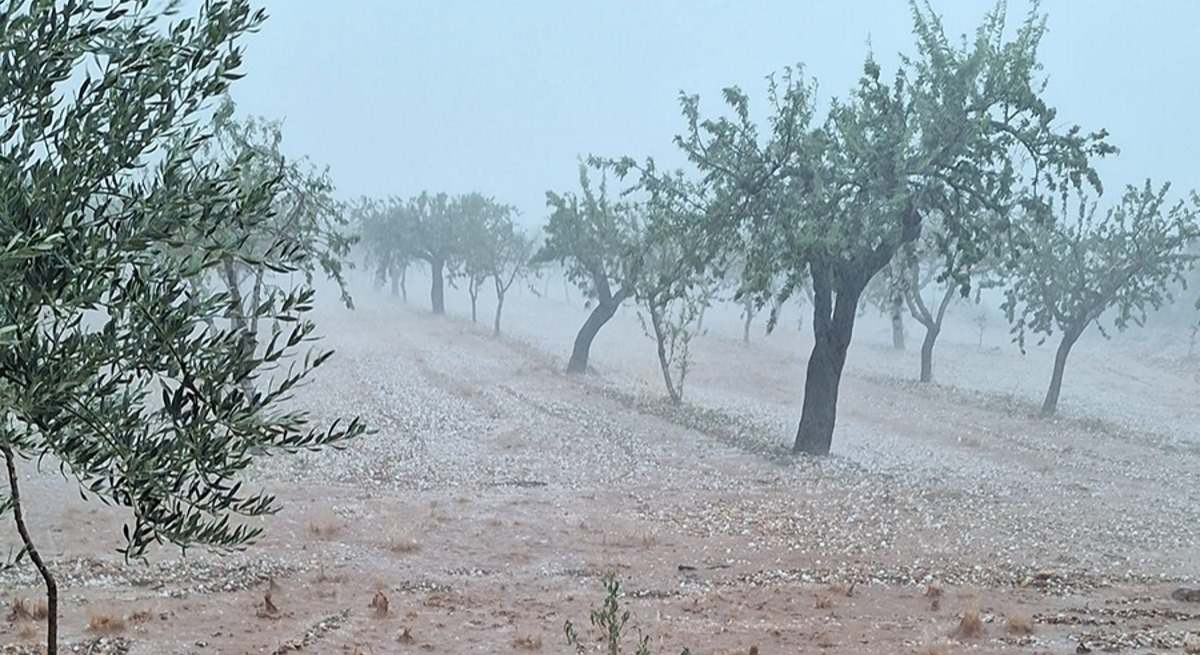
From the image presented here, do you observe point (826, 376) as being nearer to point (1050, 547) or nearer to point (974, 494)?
point (974, 494)

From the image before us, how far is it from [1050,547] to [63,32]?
639 inches

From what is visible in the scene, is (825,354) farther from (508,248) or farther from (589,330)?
(508,248)

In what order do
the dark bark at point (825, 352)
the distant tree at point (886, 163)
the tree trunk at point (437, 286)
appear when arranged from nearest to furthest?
the distant tree at point (886, 163) → the dark bark at point (825, 352) → the tree trunk at point (437, 286)

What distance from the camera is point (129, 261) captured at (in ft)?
16.4

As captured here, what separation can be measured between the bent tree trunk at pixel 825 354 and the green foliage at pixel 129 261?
19.0 metres

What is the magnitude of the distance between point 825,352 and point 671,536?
9173 mm

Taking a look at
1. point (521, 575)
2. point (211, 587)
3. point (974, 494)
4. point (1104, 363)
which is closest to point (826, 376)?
point (974, 494)

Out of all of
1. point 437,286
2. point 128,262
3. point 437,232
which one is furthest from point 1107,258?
point 437,286

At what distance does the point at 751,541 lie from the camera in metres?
16.5

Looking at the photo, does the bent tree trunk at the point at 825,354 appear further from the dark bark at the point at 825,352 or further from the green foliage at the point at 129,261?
the green foliage at the point at 129,261

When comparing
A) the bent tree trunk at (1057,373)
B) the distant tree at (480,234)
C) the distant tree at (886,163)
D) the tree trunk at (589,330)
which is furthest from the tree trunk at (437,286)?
the distant tree at (886,163)

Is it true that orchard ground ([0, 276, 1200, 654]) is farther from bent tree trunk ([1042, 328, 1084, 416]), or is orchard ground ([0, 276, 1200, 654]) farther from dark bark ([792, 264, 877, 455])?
dark bark ([792, 264, 877, 455])

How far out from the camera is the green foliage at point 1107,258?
32.8m

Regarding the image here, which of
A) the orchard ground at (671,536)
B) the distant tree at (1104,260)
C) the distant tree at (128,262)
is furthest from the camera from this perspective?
the distant tree at (1104,260)
